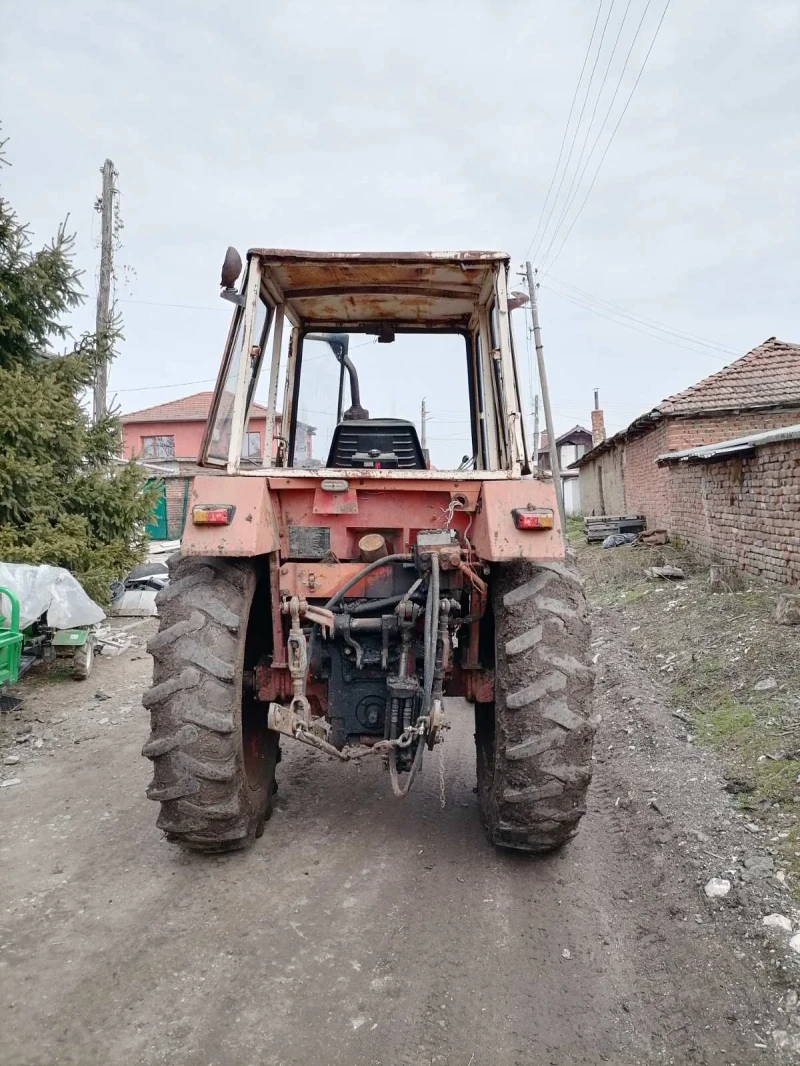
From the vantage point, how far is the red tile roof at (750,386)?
12938 mm

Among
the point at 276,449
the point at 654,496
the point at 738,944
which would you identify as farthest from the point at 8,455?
the point at 654,496

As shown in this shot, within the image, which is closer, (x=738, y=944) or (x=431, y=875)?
(x=738, y=944)

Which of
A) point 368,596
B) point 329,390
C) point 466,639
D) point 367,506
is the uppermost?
point 329,390

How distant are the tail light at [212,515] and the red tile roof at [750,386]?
1142 centimetres

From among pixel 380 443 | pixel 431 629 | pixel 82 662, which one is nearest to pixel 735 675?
pixel 380 443

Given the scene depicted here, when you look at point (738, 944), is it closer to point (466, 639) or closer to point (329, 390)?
point (466, 639)

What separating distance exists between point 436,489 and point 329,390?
1453 mm

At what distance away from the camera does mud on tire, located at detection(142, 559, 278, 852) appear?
9.91 ft

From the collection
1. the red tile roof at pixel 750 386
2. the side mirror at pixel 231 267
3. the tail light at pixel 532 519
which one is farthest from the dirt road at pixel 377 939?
the red tile roof at pixel 750 386

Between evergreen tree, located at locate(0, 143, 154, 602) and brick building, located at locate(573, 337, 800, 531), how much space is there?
8.63 m

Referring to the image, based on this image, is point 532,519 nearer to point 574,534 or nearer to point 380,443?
point 380,443

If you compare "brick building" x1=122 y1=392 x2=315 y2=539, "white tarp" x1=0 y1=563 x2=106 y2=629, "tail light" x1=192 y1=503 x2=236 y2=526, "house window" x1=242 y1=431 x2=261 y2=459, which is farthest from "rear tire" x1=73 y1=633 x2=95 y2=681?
"brick building" x1=122 y1=392 x2=315 y2=539

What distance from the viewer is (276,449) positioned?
4289 mm

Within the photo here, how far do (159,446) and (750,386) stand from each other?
943 inches
